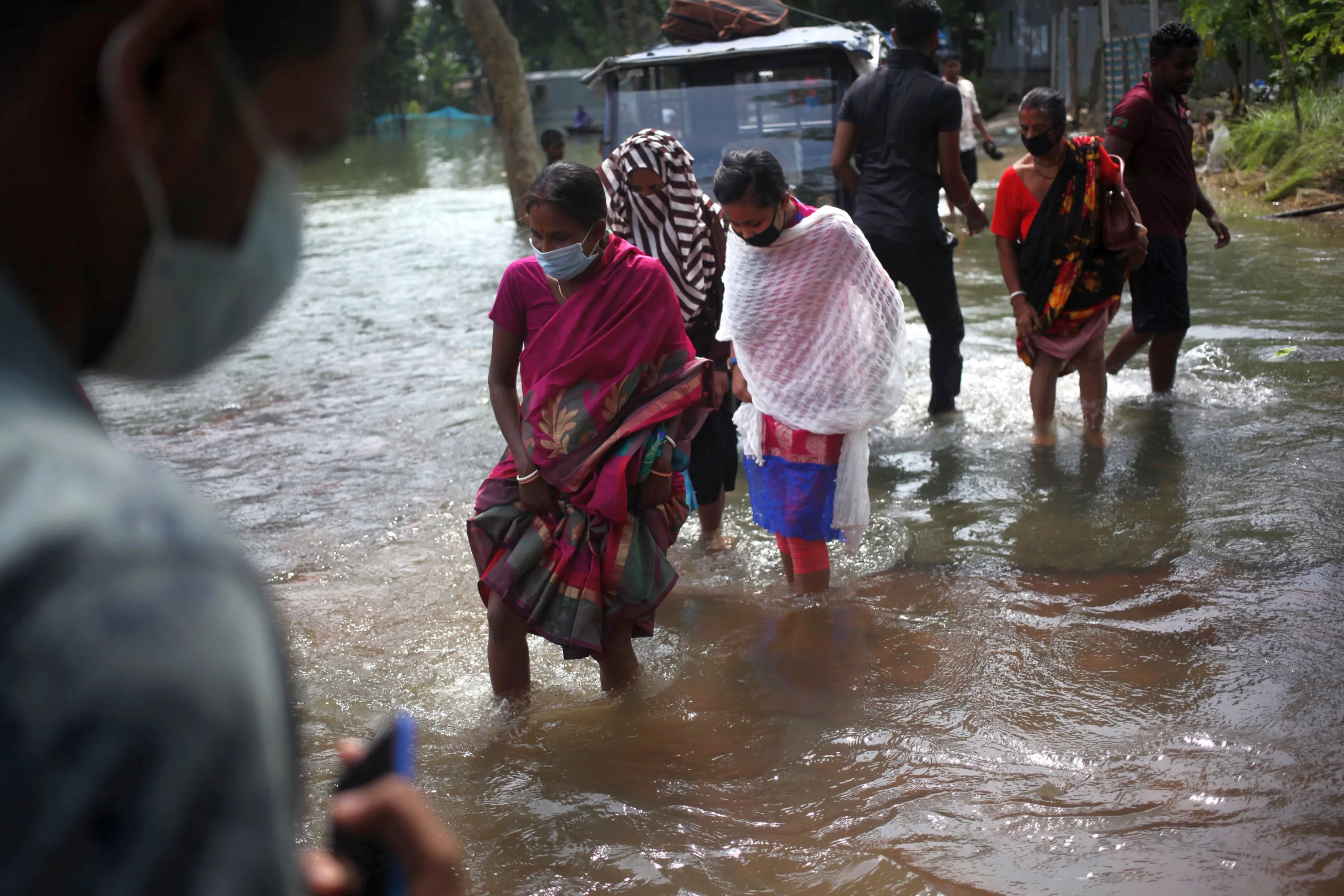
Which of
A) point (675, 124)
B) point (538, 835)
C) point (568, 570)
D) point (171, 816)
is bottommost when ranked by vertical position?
point (538, 835)

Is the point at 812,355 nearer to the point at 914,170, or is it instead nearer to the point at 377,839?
the point at 914,170

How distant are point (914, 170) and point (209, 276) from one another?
564cm

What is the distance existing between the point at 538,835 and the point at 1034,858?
1.22m

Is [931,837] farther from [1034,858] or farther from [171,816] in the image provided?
[171,816]

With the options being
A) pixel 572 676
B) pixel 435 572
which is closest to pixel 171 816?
pixel 572 676

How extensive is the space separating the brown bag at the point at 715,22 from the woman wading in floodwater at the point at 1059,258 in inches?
112

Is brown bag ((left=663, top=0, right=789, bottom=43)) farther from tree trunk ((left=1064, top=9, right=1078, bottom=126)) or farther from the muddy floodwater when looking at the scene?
tree trunk ((left=1064, top=9, right=1078, bottom=126))

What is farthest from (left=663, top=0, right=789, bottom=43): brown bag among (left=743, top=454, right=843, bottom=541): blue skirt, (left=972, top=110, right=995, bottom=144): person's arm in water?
(left=972, top=110, right=995, bottom=144): person's arm in water

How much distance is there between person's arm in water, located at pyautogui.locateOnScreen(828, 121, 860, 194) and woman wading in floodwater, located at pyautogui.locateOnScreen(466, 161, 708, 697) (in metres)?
2.94

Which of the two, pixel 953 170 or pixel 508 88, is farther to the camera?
pixel 508 88

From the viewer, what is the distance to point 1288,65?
12156 mm

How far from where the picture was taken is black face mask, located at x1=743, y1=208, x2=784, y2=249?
4098 mm

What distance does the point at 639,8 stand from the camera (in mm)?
36312

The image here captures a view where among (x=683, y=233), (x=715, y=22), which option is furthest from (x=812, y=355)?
(x=715, y=22)
